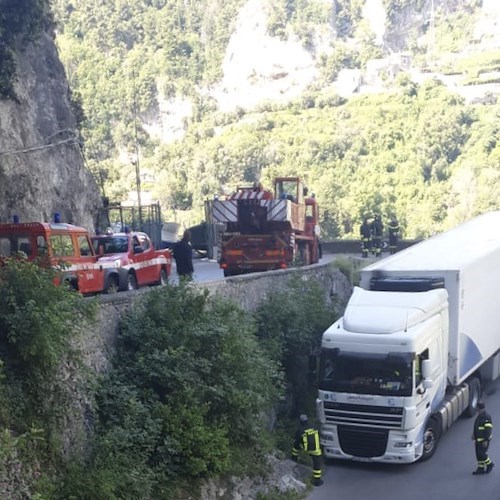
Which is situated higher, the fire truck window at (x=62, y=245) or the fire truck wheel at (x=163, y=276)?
the fire truck window at (x=62, y=245)

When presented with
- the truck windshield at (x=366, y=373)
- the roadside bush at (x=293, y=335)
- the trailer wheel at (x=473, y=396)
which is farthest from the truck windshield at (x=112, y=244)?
the trailer wheel at (x=473, y=396)

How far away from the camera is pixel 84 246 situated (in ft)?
48.8

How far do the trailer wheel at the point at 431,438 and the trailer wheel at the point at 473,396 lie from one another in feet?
7.51

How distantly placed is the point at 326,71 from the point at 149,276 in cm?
13160

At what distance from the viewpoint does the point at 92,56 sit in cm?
12938

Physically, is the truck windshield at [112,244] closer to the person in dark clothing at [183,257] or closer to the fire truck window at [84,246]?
the person in dark clothing at [183,257]

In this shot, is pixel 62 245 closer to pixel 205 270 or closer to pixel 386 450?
pixel 386 450

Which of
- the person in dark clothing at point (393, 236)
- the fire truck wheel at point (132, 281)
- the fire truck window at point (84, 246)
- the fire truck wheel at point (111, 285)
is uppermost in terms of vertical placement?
the fire truck window at point (84, 246)

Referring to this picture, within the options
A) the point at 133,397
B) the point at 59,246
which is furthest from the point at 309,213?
the point at 133,397

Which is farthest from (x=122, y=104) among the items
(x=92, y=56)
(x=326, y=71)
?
(x=326, y=71)

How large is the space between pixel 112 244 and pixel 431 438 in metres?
8.23

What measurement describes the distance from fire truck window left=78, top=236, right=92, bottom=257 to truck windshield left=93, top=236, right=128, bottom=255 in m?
2.18

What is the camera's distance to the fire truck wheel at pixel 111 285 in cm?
1545

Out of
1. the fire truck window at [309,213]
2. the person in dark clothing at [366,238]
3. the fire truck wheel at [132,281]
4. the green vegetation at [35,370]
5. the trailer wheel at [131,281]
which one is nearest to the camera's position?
the green vegetation at [35,370]
